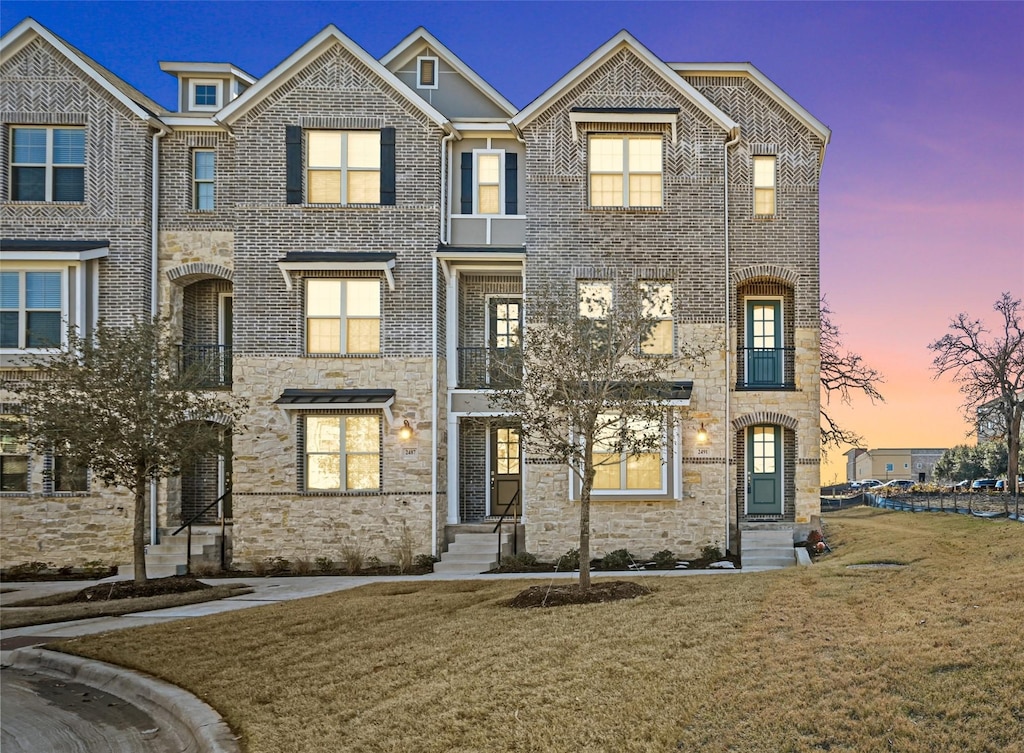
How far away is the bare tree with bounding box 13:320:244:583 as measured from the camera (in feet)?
50.7

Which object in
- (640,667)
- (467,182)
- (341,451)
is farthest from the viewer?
(467,182)

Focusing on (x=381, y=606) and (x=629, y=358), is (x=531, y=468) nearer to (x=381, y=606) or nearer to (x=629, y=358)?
(x=629, y=358)

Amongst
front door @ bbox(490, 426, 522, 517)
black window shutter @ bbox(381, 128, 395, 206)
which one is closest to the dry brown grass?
front door @ bbox(490, 426, 522, 517)

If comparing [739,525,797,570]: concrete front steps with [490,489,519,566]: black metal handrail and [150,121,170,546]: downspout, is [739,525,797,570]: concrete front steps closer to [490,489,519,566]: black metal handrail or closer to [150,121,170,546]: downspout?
[490,489,519,566]: black metal handrail

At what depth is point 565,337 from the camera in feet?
44.8

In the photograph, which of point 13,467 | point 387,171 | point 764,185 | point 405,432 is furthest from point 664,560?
point 13,467

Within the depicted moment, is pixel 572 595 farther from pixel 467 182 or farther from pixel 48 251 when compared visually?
pixel 48 251

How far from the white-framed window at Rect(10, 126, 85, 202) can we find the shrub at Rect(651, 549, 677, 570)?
15446 millimetres

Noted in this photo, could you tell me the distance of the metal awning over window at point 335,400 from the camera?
18688 millimetres

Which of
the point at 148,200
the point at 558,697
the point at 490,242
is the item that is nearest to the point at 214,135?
the point at 148,200

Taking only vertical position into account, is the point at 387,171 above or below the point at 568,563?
above

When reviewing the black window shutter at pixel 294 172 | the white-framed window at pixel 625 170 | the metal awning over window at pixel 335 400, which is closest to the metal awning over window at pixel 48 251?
the black window shutter at pixel 294 172

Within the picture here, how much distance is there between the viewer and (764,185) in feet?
65.8

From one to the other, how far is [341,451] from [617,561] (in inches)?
261
